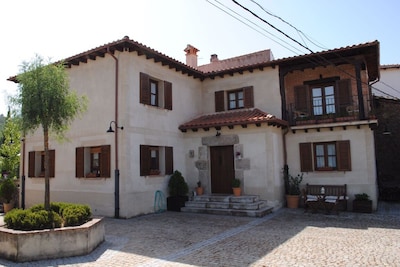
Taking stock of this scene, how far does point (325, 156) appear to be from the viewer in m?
12.8

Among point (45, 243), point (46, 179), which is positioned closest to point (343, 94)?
point (46, 179)

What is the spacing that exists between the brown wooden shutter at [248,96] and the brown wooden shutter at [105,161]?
6.37m

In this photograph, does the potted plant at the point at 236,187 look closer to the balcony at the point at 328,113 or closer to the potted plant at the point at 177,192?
the potted plant at the point at 177,192

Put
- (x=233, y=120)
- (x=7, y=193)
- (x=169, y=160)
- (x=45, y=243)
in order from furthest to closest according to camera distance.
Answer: (x=7, y=193)
(x=169, y=160)
(x=233, y=120)
(x=45, y=243)

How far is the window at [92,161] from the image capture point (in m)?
11.1

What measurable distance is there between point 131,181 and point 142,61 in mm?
4425

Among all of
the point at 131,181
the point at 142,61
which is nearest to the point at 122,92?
the point at 142,61

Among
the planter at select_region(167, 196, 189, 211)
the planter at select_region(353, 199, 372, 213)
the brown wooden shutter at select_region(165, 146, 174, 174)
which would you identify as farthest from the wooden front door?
the planter at select_region(353, 199, 372, 213)

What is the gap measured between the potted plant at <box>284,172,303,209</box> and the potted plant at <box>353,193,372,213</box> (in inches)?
80.7

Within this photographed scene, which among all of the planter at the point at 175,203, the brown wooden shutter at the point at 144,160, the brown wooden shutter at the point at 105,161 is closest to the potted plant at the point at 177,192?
the planter at the point at 175,203

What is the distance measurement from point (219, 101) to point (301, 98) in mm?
3655

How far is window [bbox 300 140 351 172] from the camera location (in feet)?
40.0

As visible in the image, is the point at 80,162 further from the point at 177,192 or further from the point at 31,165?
the point at 177,192

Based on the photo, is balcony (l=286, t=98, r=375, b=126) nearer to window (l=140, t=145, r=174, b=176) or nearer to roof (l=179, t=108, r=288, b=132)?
roof (l=179, t=108, r=288, b=132)
